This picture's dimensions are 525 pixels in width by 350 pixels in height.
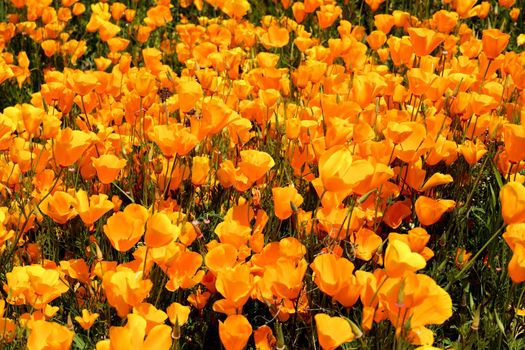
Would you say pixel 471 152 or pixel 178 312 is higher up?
pixel 471 152

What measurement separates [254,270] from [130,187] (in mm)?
833

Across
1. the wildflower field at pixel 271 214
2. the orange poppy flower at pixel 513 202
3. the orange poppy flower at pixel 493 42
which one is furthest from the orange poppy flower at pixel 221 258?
the orange poppy flower at pixel 493 42

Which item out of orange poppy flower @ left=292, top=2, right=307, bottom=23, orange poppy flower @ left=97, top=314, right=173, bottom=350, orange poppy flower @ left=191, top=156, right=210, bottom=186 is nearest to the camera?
orange poppy flower @ left=97, top=314, right=173, bottom=350

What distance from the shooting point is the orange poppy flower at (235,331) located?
1.77 meters

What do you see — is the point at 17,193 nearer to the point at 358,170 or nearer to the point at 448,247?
the point at 358,170

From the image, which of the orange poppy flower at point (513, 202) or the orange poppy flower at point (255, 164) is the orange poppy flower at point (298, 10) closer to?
the orange poppy flower at point (255, 164)

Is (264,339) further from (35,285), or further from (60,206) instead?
(60,206)

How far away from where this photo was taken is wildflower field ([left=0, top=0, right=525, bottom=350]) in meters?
1.84

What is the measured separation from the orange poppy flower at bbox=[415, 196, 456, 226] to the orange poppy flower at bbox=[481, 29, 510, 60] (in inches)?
43.5

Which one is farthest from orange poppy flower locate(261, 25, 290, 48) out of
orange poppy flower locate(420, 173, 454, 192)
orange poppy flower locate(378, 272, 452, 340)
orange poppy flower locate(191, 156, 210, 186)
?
orange poppy flower locate(378, 272, 452, 340)

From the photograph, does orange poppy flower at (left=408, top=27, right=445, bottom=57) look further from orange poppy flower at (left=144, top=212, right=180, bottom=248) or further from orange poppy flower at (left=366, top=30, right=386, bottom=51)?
orange poppy flower at (left=144, top=212, right=180, bottom=248)

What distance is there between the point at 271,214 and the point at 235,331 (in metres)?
0.79

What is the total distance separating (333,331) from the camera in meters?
1.65

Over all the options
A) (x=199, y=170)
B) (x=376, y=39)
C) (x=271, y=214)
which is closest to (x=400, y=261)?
(x=271, y=214)
